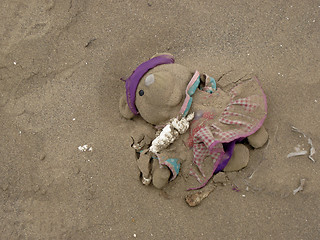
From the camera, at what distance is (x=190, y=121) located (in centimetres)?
218

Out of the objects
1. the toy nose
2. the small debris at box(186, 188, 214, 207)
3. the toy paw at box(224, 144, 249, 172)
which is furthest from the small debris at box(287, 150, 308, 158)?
the toy nose

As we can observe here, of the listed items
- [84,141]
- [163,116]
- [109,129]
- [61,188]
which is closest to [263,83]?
[163,116]

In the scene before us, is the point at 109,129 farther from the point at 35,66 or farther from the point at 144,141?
the point at 35,66

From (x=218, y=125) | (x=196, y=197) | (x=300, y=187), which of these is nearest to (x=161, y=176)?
(x=196, y=197)

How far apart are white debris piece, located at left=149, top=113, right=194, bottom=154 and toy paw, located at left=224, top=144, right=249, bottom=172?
400 millimetres

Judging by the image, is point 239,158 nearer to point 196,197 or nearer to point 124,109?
point 196,197

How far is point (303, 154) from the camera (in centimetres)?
219

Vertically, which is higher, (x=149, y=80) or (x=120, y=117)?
(x=149, y=80)

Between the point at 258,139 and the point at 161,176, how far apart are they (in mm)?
768

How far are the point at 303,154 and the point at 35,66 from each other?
7.86 feet

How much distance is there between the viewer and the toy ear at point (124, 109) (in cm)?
238

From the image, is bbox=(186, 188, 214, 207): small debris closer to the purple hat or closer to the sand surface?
the sand surface

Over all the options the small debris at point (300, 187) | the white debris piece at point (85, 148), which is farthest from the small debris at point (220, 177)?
Answer: the white debris piece at point (85, 148)

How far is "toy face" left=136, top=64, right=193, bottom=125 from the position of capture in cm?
205
